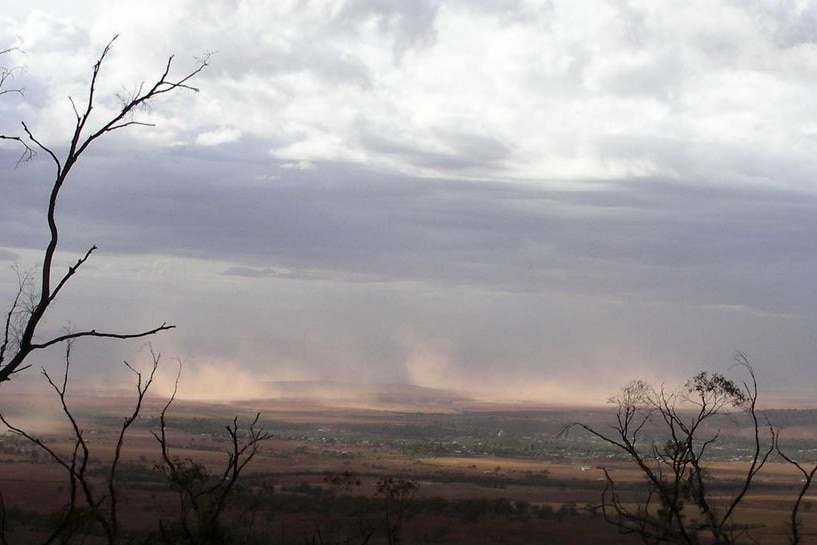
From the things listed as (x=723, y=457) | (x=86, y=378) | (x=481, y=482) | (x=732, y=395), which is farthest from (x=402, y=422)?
(x=732, y=395)

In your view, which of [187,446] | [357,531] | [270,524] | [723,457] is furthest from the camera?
[723,457]

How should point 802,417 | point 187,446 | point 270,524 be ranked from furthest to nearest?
1. point 802,417
2. point 187,446
3. point 270,524

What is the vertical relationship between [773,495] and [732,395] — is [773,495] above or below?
below

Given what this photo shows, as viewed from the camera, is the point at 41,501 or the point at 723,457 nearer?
the point at 41,501

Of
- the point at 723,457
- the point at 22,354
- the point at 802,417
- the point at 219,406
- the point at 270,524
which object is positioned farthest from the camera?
the point at 219,406

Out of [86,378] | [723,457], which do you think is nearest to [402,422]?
[723,457]

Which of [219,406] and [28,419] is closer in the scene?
[28,419]

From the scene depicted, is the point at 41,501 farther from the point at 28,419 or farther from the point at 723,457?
the point at 723,457

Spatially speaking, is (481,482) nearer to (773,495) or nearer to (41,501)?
(773,495)

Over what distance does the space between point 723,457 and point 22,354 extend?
9412 centimetres

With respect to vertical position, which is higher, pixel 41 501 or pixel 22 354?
pixel 22 354

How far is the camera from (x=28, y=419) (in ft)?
328

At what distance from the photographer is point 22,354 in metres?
7.37

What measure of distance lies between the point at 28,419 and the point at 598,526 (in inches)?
2834
